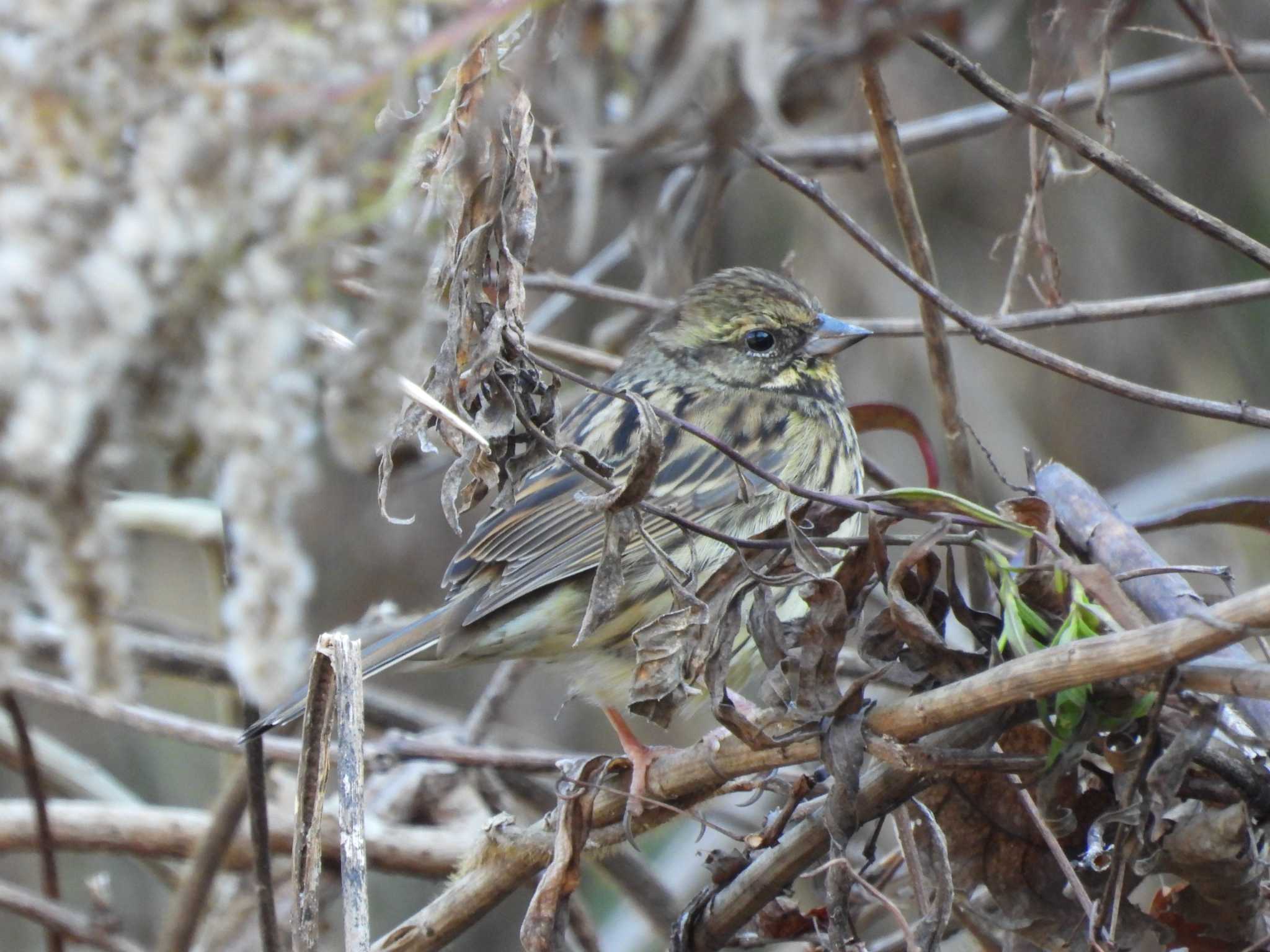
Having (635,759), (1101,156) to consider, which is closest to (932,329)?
(1101,156)

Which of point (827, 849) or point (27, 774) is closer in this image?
point (827, 849)

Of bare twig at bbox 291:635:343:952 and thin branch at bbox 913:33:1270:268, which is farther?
thin branch at bbox 913:33:1270:268

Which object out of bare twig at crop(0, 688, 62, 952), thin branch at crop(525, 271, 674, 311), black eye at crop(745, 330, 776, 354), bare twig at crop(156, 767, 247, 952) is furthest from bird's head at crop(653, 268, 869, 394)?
bare twig at crop(0, 688, 62, 952)

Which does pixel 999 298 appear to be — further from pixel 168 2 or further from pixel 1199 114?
pixel 168 2

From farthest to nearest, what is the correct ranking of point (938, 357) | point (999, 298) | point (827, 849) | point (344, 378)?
point (999, 298) < point (938, 357) < point (827, 849) < point (344, 378)

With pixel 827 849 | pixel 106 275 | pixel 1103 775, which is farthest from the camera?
pixel 827 849

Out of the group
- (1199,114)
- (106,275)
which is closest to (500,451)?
(106,275)

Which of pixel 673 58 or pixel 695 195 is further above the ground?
pixel 695 195

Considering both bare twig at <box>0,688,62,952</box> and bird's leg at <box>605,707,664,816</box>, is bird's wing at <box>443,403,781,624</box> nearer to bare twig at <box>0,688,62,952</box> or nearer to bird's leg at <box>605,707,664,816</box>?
bird's leg at <box>605,707,664,816</box>
